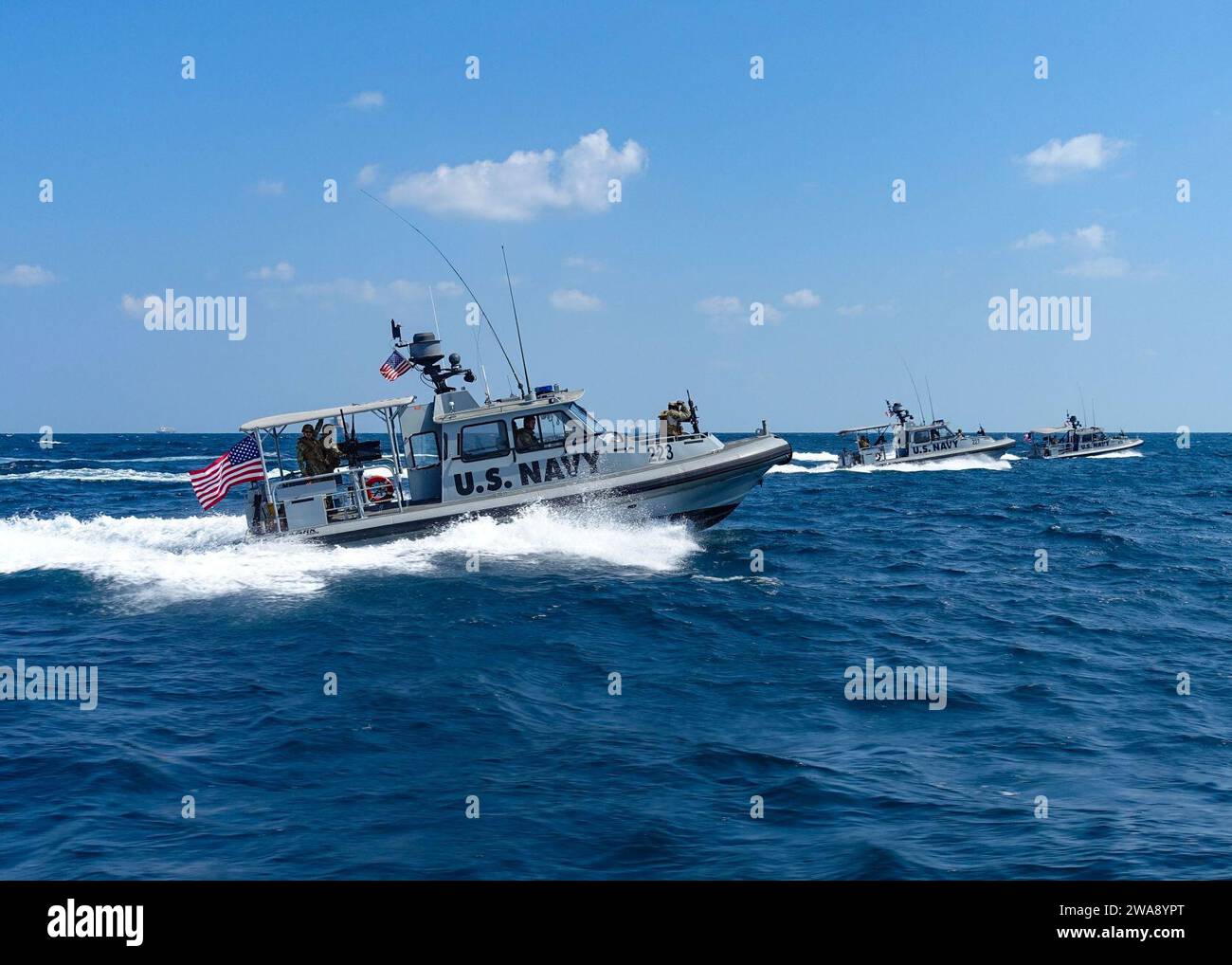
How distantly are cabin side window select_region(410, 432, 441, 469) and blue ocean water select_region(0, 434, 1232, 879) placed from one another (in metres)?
1.94

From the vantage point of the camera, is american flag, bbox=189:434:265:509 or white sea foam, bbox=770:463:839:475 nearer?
american flag, bbox=189:434:265:509

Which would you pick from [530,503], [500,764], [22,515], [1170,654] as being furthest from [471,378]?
[22,515]

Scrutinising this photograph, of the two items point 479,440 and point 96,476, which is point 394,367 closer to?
point 479,440

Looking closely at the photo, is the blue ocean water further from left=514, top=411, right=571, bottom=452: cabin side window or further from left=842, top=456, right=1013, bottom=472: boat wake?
left=842, top=456, right=1013, bottom=472: boat wake

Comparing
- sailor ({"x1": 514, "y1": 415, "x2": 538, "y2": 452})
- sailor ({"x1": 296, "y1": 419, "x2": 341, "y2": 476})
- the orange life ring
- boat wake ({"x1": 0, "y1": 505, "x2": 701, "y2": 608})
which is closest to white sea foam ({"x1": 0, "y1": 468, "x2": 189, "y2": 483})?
boat wake ({"x1": 0, "y1": 505, "x2": 701, "y2": 608})

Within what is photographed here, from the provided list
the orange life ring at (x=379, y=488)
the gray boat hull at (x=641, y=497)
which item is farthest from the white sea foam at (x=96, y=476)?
the gray boat hull at (x=641, y=497)

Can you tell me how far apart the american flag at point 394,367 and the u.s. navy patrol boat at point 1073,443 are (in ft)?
214

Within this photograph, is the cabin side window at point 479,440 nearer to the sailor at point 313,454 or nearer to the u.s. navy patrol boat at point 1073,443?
the sailor at point 313,454

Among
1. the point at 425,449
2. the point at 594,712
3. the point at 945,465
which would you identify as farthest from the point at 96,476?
the point at 945,465

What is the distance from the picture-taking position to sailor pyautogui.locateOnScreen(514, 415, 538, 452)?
19.3 m

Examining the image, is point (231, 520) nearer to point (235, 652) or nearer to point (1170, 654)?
→ point (235, 652)

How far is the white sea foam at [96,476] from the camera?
4820 cm

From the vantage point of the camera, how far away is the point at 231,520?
2380 cm
